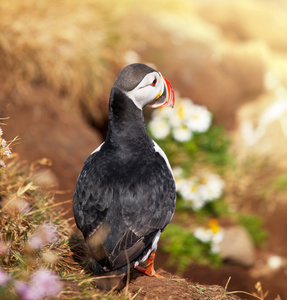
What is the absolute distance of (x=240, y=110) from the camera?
921cm

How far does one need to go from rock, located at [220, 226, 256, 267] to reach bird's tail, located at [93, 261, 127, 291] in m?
3.60

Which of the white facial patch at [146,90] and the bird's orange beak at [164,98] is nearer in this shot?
the white facial patch at [146,90]

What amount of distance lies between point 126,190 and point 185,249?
328cm

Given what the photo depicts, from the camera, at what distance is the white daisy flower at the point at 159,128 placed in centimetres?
754

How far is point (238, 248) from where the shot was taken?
21.6 feet

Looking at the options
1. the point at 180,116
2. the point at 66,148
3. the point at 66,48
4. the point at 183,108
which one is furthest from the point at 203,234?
the point at 66,48

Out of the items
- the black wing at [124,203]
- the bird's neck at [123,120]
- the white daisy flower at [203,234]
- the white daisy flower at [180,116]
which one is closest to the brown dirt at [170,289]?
the black wing at [124,203]

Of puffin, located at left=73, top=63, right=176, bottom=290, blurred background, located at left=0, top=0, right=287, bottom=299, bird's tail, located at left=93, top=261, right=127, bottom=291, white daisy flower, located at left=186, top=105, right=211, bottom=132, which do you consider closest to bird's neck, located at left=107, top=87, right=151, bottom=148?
puffin, located at left=73, top=63, right=176, bottom=290

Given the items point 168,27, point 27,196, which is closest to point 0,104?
point 27,196

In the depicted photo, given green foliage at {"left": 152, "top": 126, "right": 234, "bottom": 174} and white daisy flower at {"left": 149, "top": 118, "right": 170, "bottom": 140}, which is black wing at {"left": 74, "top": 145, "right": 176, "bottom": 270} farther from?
green foliage at {"left": 152, "top": 126, "right": 234, "bottom": 174}

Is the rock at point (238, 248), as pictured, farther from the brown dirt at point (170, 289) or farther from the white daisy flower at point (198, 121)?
the brown dirt at point (170, 289)

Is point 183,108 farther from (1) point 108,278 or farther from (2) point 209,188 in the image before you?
(1) point 108,278

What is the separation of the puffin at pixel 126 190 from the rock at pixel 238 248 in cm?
298

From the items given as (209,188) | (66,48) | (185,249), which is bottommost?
(185,249)
